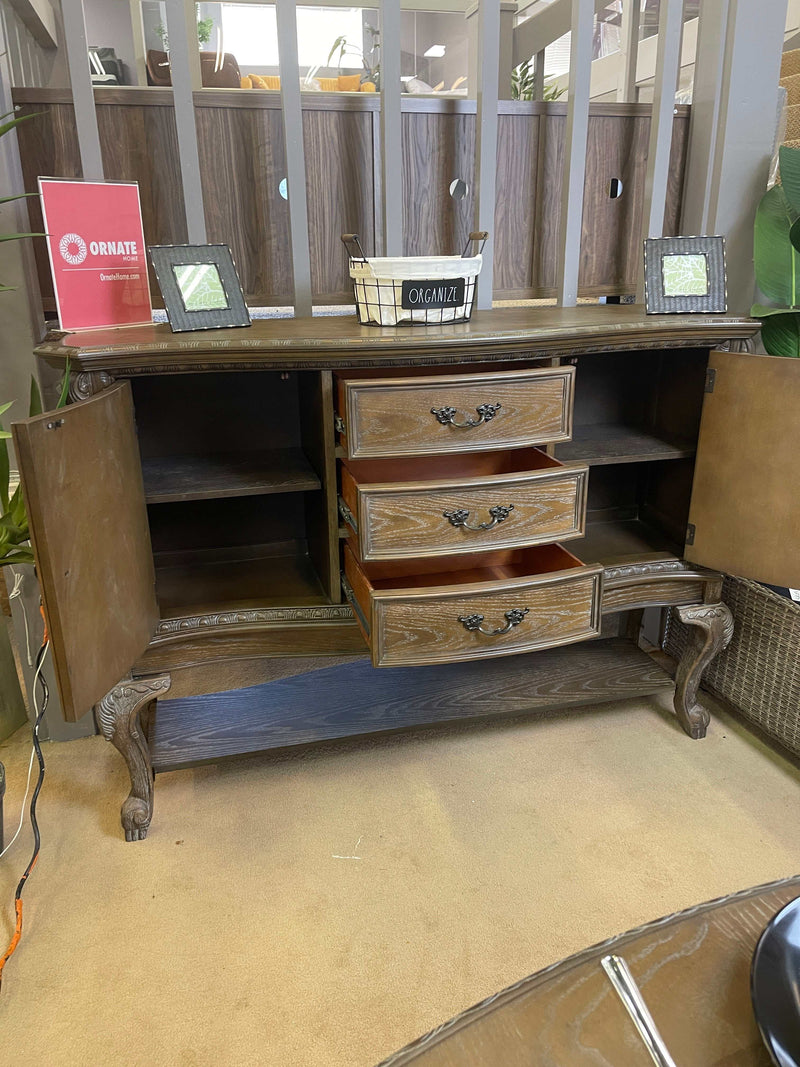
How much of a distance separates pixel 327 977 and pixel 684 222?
1.81 metres

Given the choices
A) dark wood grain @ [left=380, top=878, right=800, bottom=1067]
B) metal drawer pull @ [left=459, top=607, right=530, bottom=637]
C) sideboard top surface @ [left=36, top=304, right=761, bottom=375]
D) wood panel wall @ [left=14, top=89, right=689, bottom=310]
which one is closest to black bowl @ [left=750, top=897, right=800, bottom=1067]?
dark wood grain @ [left=380, top=878, right=800, bottom=1067]

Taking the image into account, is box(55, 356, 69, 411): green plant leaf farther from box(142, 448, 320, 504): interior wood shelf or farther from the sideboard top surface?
box(142, 448, 320, 504): interior wood shelf

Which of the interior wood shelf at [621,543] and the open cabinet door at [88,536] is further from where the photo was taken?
the interior wood shelf at [621,543]

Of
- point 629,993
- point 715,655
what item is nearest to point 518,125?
point 715,655

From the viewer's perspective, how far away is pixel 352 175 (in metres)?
1.67

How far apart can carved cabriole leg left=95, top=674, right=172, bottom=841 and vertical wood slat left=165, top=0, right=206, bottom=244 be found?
0.90 meters

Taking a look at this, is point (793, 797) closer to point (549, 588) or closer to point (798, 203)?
point (549, 588)

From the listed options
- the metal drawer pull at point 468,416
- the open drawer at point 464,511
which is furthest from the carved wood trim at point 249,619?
the metal drawer pull at point 468,416

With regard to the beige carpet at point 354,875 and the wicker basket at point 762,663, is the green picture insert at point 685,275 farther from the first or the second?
the beige carpet at point 354,875

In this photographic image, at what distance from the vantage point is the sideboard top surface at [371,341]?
1216 millimetres

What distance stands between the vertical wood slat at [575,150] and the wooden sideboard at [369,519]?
0.57ft

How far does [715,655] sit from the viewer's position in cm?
176

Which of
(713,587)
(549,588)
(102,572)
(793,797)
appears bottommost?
(793,797)

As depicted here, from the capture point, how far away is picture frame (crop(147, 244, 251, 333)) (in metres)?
1.33
